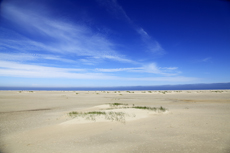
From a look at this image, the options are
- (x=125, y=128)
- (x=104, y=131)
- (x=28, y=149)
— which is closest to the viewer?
(x=28, y=149)

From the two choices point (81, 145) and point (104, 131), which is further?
point (104, 131)

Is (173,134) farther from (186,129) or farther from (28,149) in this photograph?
Answer: (28,149)

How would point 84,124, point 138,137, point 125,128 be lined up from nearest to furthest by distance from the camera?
point 138,137 < point 125,128 < point 84,124

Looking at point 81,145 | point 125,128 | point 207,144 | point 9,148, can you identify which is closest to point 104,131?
point 125,128

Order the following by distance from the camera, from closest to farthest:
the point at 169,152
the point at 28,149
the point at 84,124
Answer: the point at 169,152 < the point at 28,149 < the point at 84,124

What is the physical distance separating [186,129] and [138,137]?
3926mm

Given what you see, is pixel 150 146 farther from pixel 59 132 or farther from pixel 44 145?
pixel 59 132

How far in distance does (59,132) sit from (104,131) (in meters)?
3.25

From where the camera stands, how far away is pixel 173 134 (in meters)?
8.43

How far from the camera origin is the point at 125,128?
9875mm

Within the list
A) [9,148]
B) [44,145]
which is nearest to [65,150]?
[44,145]

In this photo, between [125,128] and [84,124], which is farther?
[84,124]

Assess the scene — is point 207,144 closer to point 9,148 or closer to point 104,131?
point 104,131

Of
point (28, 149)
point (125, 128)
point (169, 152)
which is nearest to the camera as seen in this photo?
point (169, 152)
